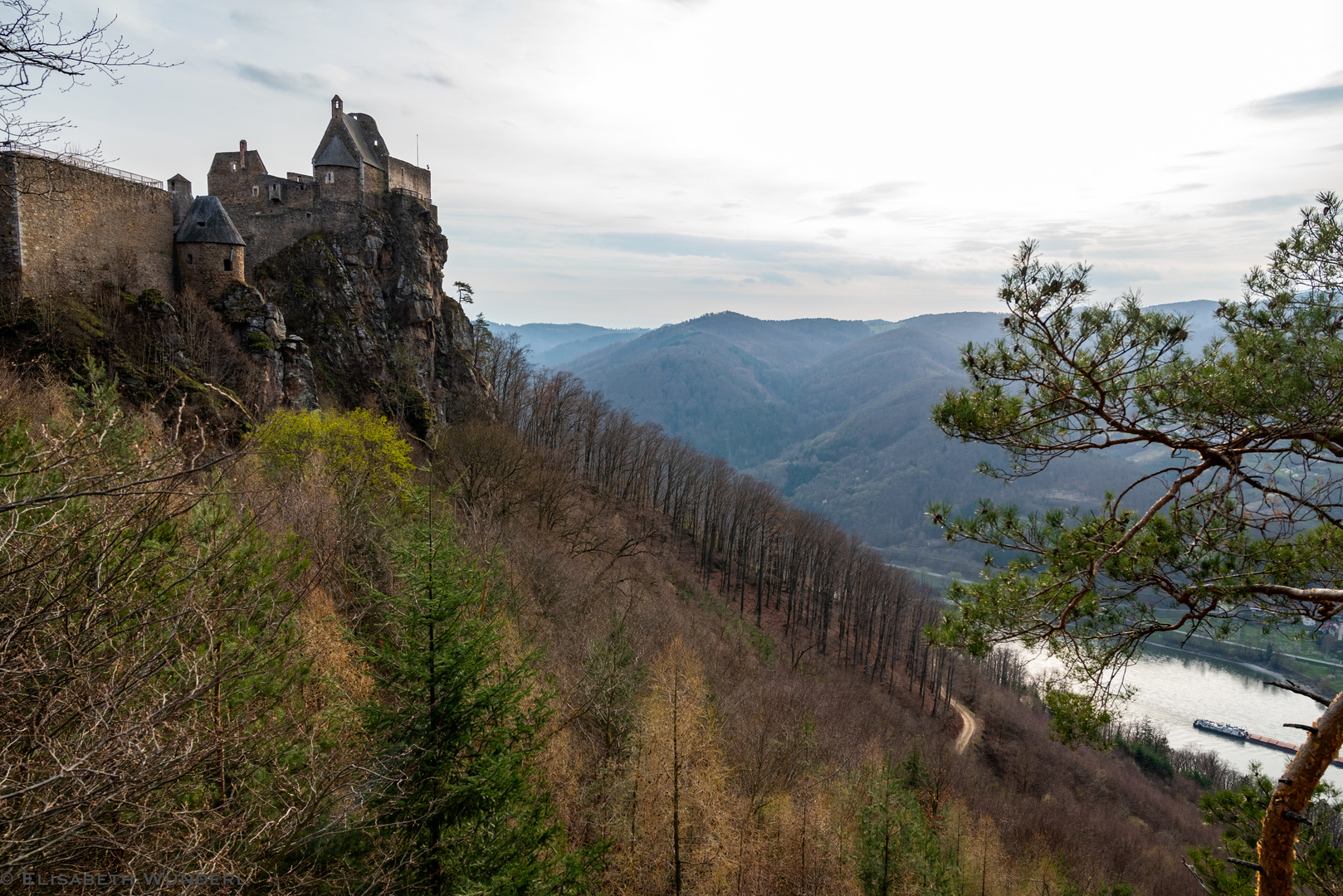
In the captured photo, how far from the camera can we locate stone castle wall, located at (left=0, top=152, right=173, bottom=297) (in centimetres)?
1848

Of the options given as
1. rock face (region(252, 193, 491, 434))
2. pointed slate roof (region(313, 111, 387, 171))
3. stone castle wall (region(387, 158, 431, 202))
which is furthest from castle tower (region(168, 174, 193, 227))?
stone castle wall (region(387, 158, 431, 202))

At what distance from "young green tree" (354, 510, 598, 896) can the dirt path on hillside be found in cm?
4417

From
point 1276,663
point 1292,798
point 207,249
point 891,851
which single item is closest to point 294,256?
point 207,249

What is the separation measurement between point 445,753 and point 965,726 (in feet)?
176

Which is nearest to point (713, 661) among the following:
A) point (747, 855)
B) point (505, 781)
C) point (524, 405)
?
point (747, 855)

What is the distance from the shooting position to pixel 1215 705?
70.4 m

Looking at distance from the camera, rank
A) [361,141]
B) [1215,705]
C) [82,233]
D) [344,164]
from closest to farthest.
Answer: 1. [82,233]
2. [344,164]
3. [361,141]
4. [1215,705]

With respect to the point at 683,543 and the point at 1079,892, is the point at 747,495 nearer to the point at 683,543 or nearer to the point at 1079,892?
the point at 683,543

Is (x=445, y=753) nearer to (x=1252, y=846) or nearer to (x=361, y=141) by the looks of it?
(x=1252, y=846)

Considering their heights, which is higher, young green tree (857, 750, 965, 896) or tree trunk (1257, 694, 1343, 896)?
tree trunk (1257, 694, 1343, 896)

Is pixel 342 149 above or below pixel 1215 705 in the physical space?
above

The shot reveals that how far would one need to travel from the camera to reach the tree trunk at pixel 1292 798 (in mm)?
5285

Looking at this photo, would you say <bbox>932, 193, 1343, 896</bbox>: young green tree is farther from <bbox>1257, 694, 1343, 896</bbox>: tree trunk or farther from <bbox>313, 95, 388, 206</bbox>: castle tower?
<bbox>313, 95, 388, 206</bbox>: castle tower

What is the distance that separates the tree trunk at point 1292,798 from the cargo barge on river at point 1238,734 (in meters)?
73.3
